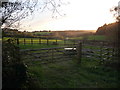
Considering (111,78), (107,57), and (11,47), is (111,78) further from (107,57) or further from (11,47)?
(11,47)

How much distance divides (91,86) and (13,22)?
3.19 meters

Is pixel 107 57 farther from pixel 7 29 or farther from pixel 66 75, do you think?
pixel 7 29

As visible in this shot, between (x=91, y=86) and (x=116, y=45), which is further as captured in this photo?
(x=116, y=45)

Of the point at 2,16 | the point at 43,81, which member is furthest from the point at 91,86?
the point at 2,16

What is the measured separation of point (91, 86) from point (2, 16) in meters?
3.50

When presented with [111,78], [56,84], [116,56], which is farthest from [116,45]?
[56,84]

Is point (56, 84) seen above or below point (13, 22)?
below

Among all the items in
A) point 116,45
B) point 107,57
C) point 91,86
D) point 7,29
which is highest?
point 7,29

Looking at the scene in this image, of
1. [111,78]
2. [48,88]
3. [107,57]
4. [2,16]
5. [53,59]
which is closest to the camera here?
[2,16]

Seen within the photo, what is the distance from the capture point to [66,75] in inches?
233

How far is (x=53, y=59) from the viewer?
349 inches

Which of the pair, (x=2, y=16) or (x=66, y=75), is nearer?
(x=2, y=16)

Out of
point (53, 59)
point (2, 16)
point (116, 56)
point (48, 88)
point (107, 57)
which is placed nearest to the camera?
point (2, 16)

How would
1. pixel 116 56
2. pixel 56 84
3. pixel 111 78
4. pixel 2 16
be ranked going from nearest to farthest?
pixel 2 16 → pixel 56 84 → pixel 111 78 → pixel 116 56
